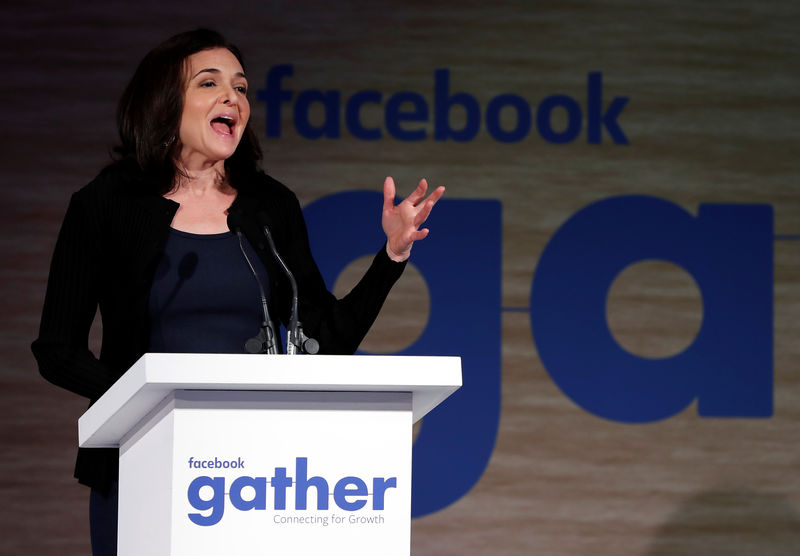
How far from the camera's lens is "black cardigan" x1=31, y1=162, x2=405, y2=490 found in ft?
5.25

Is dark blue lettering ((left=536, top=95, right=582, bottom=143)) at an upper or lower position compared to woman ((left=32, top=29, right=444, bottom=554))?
upper

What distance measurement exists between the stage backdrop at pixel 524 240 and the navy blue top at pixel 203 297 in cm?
210

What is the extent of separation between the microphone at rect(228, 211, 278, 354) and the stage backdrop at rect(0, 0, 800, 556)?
6.98 feet

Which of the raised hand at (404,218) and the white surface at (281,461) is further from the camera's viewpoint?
the raised hand at (404,218)

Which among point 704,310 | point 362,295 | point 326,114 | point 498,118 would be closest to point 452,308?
point 498,118

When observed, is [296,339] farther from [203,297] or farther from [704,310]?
[704,310]

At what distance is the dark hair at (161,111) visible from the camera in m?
1.85

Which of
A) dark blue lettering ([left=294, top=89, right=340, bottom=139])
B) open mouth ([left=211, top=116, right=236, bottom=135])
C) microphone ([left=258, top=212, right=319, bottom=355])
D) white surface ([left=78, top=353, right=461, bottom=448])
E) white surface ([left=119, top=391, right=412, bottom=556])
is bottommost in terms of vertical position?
white surface ([left=119, top=391, right=412, bottom=556])

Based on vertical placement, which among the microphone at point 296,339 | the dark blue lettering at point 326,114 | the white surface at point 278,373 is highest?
the dark blue lettering at point 326,114

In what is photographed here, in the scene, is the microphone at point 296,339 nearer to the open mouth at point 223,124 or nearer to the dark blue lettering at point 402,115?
the open mouth at point 223,124

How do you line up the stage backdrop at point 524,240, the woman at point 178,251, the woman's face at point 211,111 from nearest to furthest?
the woman at point 178,251, the woman's face at point 211,111, the stage backdrop at point 524,240

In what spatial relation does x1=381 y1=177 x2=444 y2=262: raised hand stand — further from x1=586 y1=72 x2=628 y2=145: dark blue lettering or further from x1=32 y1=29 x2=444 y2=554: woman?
x1=586 y1=72 x2=628 y2=145: dark blue lettering

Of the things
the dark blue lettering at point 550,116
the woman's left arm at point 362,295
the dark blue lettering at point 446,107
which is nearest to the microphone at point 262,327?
the woman's left arm at point 362,295

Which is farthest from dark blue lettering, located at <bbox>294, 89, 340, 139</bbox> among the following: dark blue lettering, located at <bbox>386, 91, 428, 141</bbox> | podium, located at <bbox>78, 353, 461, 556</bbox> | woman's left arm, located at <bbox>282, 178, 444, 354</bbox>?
podium, located at <bbox>78, 353, 461, 556</bbox>
